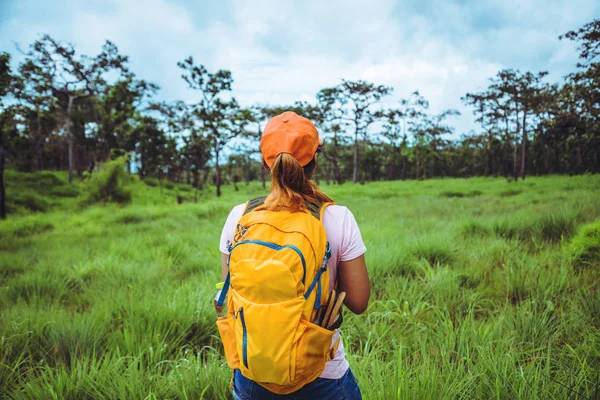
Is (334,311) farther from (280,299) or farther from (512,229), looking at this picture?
(512,229)

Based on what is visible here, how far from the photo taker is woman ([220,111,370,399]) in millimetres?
1087

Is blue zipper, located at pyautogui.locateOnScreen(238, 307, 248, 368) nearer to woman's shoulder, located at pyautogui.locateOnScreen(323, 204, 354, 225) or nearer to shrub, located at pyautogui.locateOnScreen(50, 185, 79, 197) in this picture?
woman's shoulder, located at pyautogui.locateOnScreen(323, 204, 354, 225)

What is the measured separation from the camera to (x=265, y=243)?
103cm

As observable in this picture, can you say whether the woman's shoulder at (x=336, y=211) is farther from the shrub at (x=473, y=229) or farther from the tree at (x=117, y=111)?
the tree at (x=117, y=111)

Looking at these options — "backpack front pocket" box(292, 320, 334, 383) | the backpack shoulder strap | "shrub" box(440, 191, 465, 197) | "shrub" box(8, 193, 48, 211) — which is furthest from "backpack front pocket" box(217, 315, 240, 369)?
"shrub" box(8, 193, 48, 211)

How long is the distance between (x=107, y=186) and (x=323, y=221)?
15.8 meters

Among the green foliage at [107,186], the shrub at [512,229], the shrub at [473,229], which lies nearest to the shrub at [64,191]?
the green foliage at [107,186]

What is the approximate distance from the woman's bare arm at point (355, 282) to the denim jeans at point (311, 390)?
0.27 metres

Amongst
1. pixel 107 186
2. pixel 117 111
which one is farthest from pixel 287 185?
pixel 117 111

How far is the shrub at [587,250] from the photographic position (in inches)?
130

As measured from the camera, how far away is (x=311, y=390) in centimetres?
109

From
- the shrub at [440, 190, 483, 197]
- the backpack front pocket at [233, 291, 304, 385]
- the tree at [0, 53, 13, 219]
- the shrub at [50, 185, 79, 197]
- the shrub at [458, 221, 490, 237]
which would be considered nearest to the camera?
the backpack front pocket at [233, 291, 304, 385]

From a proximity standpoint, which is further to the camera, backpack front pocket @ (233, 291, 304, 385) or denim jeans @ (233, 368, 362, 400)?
denim jeans @ (233, 368, 362, 400)

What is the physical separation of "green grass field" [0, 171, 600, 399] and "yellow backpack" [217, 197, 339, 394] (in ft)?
2.64
